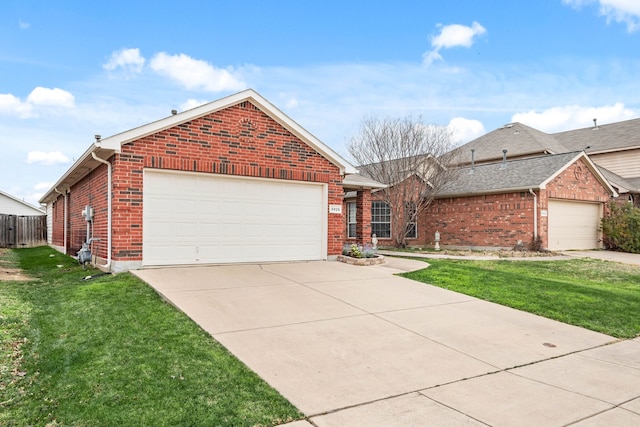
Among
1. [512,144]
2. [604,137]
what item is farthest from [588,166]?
[604,137]

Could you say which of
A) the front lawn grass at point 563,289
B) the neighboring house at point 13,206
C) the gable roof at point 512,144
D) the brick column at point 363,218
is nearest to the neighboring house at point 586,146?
the gable roof at point 512,144

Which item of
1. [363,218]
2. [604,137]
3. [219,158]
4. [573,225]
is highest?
[604,137]

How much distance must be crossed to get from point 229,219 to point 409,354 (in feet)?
21.8

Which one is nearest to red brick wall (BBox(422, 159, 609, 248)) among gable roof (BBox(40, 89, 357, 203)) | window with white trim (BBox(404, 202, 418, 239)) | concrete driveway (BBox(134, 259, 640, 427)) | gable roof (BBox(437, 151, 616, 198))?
gable roof (BBox(437, 151, 616, 198))

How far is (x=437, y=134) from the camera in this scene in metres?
19.6

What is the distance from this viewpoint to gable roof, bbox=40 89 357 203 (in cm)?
924

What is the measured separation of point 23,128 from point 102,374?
17.5 metres

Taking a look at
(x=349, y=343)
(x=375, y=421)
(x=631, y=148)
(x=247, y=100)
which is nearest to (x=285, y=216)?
(x=247, y=100)

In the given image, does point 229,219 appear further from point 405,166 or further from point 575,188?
point 575,188

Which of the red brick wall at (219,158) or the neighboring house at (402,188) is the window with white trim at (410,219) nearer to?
the neighboring house at (402,188)

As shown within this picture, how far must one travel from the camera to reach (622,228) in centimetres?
1930

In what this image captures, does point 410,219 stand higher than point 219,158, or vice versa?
point 219,158

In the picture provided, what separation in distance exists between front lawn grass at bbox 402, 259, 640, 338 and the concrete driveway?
548 millimetres

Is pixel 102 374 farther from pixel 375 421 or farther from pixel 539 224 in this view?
pixel 539 224
